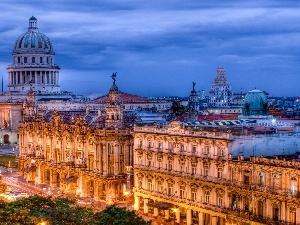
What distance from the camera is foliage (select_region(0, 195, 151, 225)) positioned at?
2422 inches

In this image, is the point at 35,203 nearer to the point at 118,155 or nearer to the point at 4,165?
the point at 118,155

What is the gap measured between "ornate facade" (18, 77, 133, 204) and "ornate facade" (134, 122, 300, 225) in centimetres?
761

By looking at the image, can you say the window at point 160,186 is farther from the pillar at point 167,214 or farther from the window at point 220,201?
the window at point 220,201

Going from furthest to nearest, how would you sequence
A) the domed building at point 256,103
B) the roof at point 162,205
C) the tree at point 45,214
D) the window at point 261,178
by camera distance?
the domed building at point 256,103, the roof at point 162,205, the window at point 261,178, the tree at point 45,214

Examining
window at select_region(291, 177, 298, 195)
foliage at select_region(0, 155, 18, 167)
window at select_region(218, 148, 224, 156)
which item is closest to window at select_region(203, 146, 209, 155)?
window at select_region(218, 148, 224, 156)

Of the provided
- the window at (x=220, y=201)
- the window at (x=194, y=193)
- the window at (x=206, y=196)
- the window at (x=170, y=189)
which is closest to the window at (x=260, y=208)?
the window at (x=220, y=201)

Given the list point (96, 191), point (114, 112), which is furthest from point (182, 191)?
point (114, 112)

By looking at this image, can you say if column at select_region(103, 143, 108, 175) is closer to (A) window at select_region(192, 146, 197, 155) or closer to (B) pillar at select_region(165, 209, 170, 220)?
(B) pillar at select_region(165, 209, 170, 220)

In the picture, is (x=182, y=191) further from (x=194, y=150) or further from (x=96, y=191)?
(x=96, y=191)

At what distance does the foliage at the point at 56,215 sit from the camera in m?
61.5

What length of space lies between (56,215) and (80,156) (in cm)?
5765

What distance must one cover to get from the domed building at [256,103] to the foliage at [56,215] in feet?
196

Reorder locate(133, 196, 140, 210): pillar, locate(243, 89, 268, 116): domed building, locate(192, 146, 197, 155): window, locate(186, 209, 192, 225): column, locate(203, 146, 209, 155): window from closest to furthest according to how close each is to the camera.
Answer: locate(203, 146, 209, 155): window → locate(192, 146, 197, 155): window → locate(186, 209, 192, 225): column → locate(133, 196, 140, 210): pillar → locate(243, 89, 268, 116): domed building

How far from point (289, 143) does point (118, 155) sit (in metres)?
33.2
